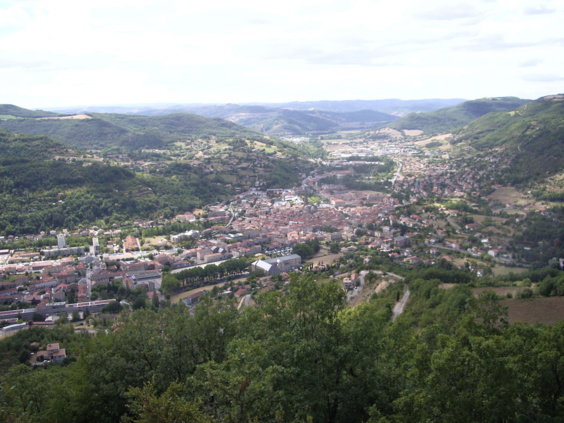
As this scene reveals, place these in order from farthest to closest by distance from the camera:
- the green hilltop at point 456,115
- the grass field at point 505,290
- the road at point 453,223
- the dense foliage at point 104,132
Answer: the green hilltop at point 456,115, the dense foliage at point 104,132, the road at point 453,223, the grass field at point 505,290

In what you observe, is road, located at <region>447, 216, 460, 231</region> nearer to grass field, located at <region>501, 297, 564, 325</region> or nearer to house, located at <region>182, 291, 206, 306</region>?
grass field, located at <region>501, 297, 564, 325</region>

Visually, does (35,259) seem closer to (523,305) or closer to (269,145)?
(523,305)

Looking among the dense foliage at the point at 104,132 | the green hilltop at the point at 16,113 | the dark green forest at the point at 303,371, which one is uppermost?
the green hilltop at the point at 16,113

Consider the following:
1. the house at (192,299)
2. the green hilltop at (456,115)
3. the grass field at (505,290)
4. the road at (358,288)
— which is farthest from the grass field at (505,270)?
the green hilltop at (456,115)

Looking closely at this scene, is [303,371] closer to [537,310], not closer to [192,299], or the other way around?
[537,310]

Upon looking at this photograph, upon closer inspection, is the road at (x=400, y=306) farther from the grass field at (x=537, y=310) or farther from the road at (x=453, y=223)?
the road at (x=453, y=223)

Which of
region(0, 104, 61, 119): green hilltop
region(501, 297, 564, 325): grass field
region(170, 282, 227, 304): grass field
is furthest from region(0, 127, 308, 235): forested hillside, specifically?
region(0, 104, 61, 119): green hilltop
